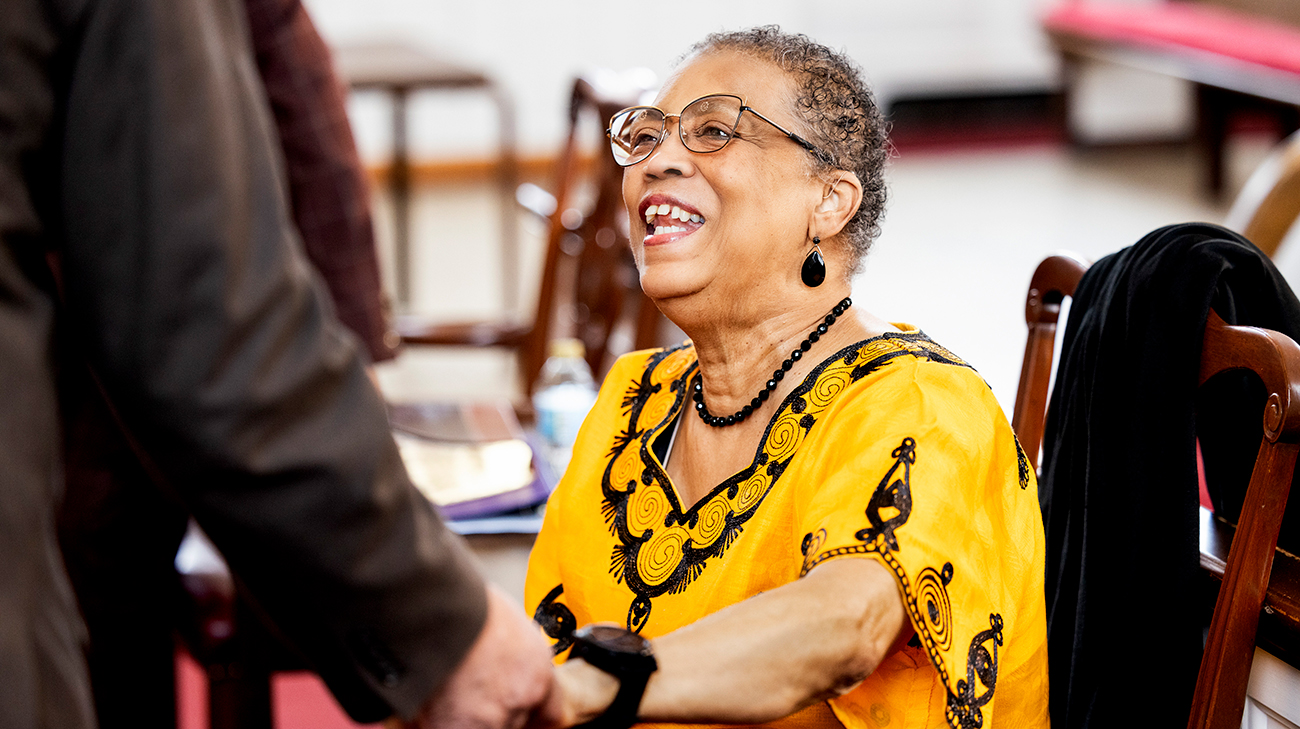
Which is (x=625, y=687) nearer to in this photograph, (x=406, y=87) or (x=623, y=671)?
(x=623, y=671)

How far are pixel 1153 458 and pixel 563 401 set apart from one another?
113cm

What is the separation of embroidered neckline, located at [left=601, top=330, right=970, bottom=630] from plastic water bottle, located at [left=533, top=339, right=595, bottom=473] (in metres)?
0.56

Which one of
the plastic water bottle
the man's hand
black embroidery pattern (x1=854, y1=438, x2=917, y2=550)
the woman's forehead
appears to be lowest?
the plastic water bottle

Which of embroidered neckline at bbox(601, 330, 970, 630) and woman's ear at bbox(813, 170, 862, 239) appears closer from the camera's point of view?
embroidered neckline at bbox(601, 330, 970, 630)

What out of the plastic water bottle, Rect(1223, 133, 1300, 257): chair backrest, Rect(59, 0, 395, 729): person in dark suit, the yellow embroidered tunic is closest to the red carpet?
Rect(59, 0, 395, 729): person in dark suit

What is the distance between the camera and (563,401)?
225 centimetres

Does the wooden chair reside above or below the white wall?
above

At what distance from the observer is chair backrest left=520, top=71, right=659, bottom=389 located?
2.53m

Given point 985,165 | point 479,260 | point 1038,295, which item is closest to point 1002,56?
point 985,165

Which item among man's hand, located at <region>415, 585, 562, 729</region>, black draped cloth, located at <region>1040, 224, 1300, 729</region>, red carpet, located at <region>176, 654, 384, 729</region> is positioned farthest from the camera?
red carpet, located at <region>176, 654, 384, 729</region>

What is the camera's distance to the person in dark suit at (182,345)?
2.57 ft

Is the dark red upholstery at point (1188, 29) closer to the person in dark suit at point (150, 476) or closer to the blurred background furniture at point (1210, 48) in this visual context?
the blurred background furniture at point (1210, 48)

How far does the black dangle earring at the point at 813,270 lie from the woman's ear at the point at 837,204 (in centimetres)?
2

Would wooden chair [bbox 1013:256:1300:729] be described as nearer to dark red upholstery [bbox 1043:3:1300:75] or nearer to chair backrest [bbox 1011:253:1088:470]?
chair backrest [bbox 1011:253:1088:470]
